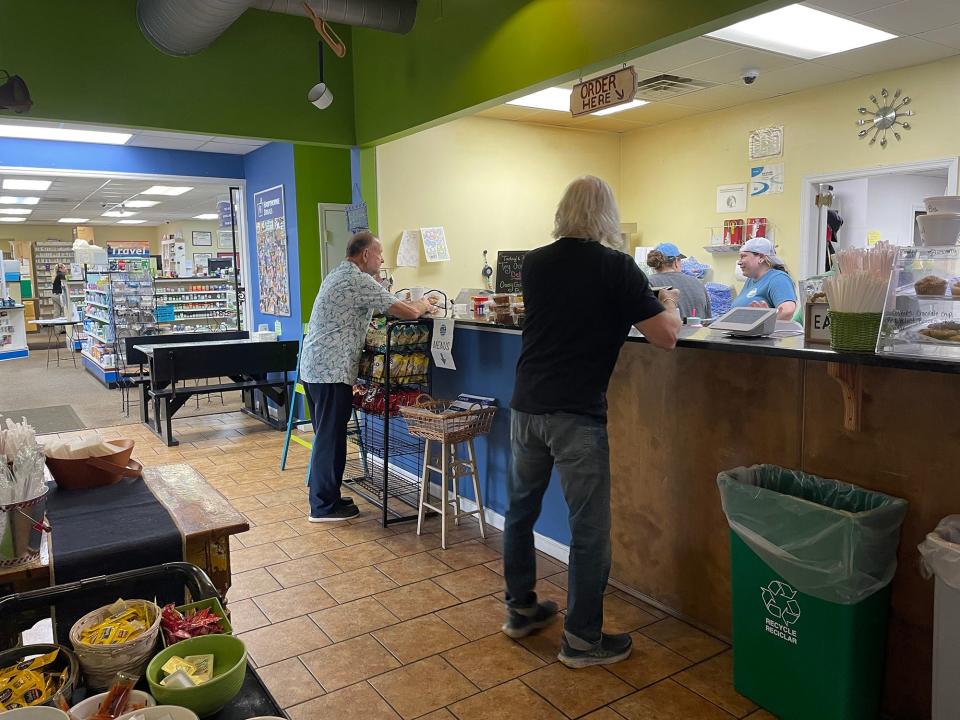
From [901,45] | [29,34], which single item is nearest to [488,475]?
[29,34]

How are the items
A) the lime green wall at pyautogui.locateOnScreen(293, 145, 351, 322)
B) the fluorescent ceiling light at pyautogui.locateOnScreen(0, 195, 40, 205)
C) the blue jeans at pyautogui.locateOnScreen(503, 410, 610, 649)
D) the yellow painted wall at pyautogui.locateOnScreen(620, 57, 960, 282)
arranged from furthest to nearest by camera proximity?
the fluorescent ceiling light at pyautogui.locateOnScreen(0, 195, 40, 205) → the lime green wall at pyautogui.locateOnScreen(293, 145, 351, 322) → the yellow painted wall at pyautogui.locateOnScreen(620, 57, 960, 282) → the blue jeans at pyautogui.locateOnScreen(503, 410, 610, 649)

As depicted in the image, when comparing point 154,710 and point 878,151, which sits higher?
point 878,151

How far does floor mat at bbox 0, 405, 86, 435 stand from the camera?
22.8ft

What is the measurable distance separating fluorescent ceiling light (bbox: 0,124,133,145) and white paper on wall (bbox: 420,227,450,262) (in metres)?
3.01

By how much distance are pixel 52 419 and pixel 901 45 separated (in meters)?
8.09

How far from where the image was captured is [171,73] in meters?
4.73

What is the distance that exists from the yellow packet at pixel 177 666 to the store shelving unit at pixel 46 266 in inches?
833

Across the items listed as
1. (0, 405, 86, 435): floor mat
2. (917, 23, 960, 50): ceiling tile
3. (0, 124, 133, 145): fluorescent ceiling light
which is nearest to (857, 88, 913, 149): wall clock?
(917, 23, 960, 50): ceiling tile

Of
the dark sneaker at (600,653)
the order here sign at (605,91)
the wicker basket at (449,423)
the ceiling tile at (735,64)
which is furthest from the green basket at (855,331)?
the ceiling tile at (735,64)

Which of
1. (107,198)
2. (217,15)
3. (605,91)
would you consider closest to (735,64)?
(605,91)

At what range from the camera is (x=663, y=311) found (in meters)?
2.51

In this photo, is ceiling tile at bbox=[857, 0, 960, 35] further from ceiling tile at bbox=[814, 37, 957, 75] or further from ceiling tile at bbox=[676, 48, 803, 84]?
ceiling tile at bbox=[676, 48, 803, 84]

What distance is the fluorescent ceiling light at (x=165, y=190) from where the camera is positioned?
11199 millimetres

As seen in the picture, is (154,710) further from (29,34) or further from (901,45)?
(901,45)
